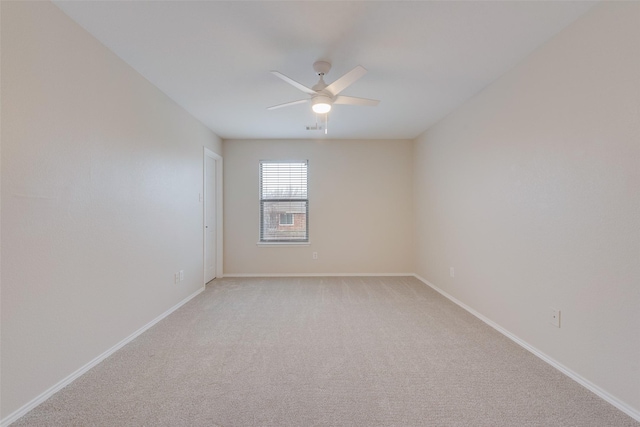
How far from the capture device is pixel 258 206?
4773 mm

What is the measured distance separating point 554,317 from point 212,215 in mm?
4371

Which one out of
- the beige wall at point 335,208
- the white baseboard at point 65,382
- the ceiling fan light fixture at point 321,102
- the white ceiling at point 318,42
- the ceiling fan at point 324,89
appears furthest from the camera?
the beige wall at point 335,208

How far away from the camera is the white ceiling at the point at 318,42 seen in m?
1.68

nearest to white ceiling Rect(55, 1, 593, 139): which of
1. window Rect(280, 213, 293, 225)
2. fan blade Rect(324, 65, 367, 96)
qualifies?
fan blade Rect(324, 65, 367, 96)

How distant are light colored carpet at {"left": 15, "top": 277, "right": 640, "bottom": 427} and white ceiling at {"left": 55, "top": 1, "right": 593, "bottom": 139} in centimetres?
238

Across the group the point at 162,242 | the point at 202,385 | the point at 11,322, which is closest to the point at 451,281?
the point at 202,385

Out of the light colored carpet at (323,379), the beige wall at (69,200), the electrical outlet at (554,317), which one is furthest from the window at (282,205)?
the electrical outlet at (554,317)

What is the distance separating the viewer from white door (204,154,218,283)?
4207 mm

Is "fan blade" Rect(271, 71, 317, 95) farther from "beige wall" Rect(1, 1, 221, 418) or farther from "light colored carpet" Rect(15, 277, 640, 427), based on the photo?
"light colored carpet" Rect(15, 277, 640, 427)

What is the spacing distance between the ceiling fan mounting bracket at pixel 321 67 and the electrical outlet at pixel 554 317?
2.54 metres

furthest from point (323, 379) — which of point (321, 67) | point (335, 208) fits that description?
point (335, 208)

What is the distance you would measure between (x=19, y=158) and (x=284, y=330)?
2226 millimetres

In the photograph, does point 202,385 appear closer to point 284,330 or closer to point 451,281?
point 284,330

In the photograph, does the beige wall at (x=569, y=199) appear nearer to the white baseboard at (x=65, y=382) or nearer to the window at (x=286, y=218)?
the window at (x=286, y=218)
